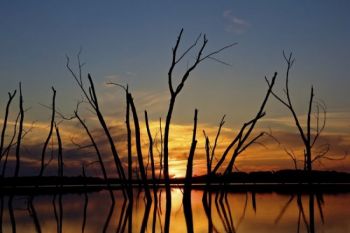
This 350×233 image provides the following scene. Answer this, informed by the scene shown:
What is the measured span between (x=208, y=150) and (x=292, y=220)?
12110mm

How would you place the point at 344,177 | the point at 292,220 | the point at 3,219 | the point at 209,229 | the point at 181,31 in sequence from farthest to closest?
the point at 344,177 → the point at 181,31 → the point at 3,219 → the point at 292,220 → the point at 209,229

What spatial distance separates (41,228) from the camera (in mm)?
11969

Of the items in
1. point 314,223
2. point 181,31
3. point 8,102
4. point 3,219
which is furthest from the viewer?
point 8,102

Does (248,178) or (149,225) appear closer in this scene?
(149,225)

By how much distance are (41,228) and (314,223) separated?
18.8 feet

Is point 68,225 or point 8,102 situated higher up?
point 8,102

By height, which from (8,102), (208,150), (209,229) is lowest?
(209,229)

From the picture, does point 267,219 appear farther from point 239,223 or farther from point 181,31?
point 181,31

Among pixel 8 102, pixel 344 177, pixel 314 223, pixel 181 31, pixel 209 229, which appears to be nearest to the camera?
pixel 209 229

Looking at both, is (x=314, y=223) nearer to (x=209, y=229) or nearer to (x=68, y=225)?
(x=209, y=229)

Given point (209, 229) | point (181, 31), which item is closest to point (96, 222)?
point (209, 229)

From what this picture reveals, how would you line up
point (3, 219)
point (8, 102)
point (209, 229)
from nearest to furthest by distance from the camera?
point (209, 229) → point (3, 219) → point (8, 102)

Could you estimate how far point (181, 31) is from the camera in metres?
15.9

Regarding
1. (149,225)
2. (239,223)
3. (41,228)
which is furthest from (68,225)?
(239,223)
